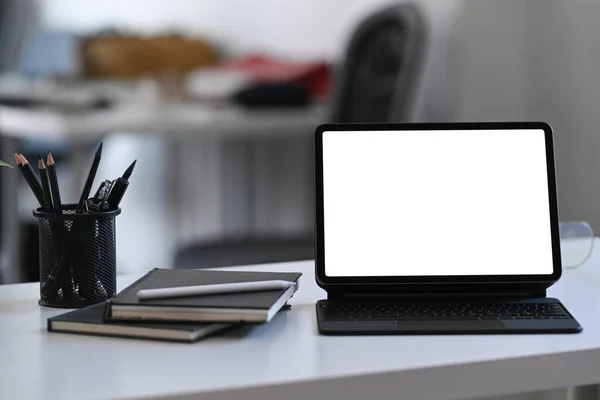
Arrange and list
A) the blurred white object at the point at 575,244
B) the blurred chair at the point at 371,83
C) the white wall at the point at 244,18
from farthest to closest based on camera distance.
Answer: the white wall at the point at 244,18 < the blurred chair at the point at 371,83 < the blurred white object at the point at 575,244

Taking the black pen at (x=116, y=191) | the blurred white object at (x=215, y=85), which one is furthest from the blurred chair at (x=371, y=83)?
the black pen at (x=116, y=191)

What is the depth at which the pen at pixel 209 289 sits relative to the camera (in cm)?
84

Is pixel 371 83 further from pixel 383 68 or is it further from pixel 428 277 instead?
pixel 428 277

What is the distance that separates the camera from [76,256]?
921 millimetres

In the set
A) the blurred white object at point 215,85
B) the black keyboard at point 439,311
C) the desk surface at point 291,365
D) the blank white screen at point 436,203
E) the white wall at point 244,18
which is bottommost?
the desk surface at point 291,365

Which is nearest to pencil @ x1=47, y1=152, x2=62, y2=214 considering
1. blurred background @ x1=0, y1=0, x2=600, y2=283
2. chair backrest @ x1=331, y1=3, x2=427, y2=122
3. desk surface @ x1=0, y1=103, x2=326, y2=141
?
blurred background @ x1=0, y1=0, x2=600, y2=283

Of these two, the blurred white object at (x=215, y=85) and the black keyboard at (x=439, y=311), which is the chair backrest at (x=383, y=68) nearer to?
the blurred white object at (x=215, y=85)

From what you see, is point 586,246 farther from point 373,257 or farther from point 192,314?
point 192,314

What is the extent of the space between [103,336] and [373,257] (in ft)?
0.91

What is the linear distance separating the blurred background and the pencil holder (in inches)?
16.9

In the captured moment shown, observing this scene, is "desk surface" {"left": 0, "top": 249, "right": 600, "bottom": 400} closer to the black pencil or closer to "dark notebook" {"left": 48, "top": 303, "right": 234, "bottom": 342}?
"dark notebook" {"left": 48, "top": 303, "right": 234, "bottom": 342}

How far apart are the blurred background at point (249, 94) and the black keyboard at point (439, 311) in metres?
0.09

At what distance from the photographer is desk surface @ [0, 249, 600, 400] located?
0.69 metres

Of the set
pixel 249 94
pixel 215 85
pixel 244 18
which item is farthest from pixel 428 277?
pixel 244 18
